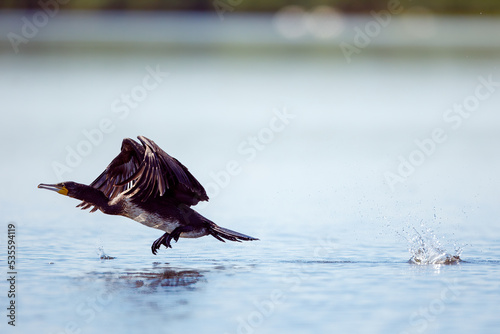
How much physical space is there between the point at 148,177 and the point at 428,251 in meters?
2.56

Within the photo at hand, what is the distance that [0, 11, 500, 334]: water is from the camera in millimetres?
6961

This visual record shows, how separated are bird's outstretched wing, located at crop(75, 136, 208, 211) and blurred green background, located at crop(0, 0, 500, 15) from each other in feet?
97.5

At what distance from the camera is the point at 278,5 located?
136ft

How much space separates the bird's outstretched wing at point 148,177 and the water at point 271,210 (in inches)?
23.0

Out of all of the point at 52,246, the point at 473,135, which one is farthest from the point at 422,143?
the point at 52,246

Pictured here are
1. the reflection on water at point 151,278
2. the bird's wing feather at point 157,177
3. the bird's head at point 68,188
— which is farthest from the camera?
the bird's head at point 68,188

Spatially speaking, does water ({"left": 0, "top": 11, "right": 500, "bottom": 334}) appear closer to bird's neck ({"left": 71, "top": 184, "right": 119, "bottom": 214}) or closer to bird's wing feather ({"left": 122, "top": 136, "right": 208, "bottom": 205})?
bird's neck ({"left": 71, "top": 184, "right": 119, "bottom": 214})

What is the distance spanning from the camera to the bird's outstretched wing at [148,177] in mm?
8164

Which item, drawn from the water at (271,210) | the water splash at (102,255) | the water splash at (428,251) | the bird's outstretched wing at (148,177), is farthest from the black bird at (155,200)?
the water splash at (428,251)

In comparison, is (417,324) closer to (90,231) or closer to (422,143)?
(90,231)

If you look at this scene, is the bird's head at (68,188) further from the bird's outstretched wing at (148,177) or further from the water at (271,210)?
the water at (271,210)

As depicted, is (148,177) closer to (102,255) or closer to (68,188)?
(68,188)

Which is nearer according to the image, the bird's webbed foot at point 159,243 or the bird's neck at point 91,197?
the bird's webbed foot at point 159,243

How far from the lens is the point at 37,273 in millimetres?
8070
